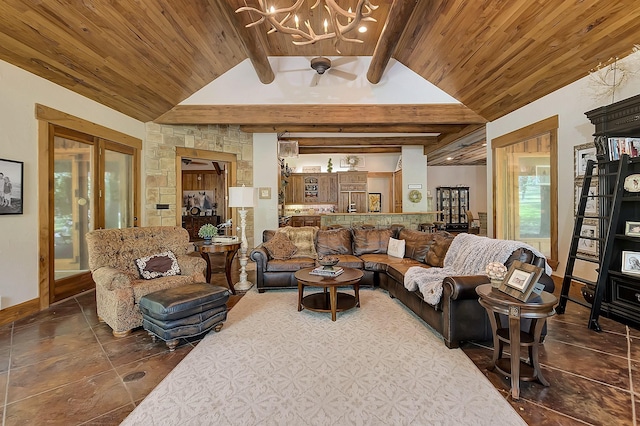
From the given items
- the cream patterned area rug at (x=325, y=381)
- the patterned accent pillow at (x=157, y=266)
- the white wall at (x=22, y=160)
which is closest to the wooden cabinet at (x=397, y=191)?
the cream patterned area rug at (x=325, y=381)

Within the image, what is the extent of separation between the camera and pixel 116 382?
6.93 ft

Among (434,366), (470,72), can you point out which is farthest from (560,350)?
(470,72)

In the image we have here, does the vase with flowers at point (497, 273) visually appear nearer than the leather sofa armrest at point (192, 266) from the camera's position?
Yes

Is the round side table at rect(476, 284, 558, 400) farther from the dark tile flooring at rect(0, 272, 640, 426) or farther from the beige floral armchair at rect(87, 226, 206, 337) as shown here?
the beige floral armchair at rect(87, 226, 206, 337)

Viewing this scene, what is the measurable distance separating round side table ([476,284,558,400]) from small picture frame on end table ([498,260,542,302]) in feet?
0.13

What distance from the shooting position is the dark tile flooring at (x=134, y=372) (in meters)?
1.78

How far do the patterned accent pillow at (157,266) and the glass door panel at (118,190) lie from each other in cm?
197

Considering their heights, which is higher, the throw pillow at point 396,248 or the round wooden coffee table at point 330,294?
the throw pillow at point 396,248

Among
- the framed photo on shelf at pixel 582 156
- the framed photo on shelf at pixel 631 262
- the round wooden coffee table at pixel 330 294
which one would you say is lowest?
the round wooden coffee table at pixel 330 294

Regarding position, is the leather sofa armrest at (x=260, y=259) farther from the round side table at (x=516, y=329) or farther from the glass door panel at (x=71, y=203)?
the round side table at (x=516, y=329)

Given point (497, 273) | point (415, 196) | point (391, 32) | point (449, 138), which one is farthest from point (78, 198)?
point (415, 196)

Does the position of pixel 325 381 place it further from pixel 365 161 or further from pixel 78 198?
pixel 365 161

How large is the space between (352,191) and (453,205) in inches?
181

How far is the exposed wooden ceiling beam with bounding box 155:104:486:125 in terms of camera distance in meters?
5.26
